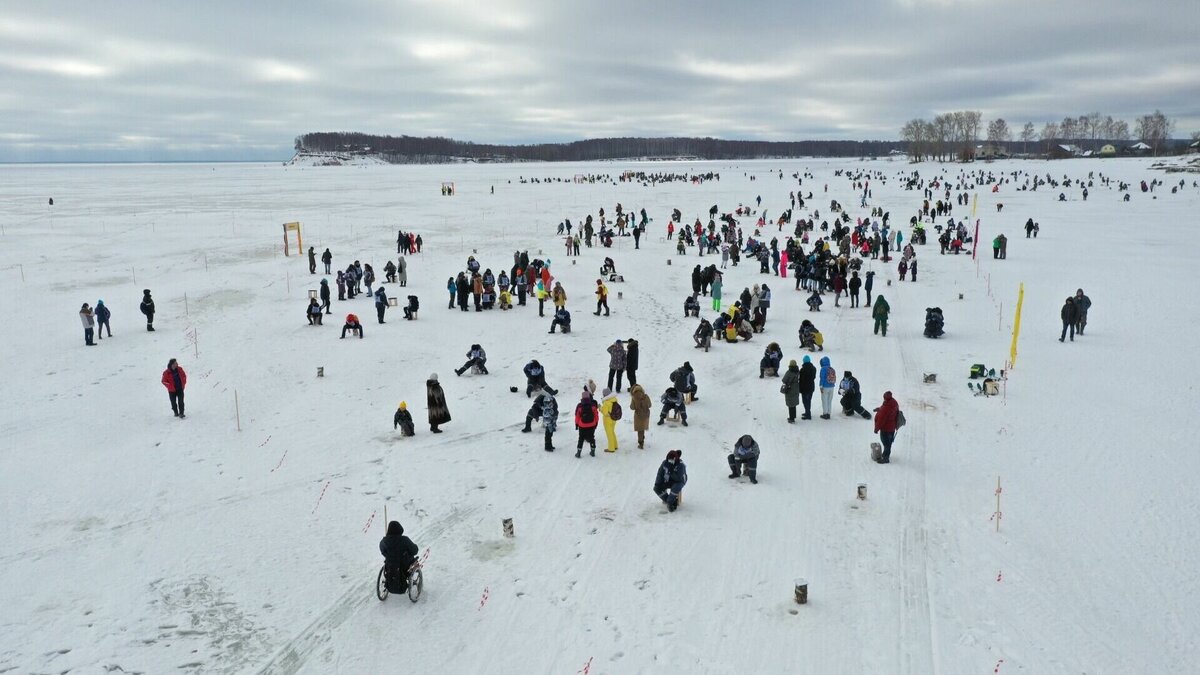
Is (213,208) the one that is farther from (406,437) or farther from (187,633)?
(187,633)

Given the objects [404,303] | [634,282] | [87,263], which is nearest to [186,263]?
[87,263]

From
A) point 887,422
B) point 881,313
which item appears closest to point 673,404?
point 887,422

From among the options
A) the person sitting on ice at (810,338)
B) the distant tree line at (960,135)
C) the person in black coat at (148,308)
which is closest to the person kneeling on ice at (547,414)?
the person sitting on ice at (810,338)

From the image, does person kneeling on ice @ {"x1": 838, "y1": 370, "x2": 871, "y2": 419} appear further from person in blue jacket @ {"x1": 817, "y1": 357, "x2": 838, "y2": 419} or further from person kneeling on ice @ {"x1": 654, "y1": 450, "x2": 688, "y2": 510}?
person kneeling on ice @ {"x1": 654, "y1": 450, "x2": 688, "y2": 510}

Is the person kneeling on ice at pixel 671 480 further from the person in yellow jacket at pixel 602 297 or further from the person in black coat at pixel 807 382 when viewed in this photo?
the person in yellow jacket at pixel 602 297

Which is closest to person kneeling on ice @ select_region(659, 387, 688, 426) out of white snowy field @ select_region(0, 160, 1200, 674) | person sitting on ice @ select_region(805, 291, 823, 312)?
white snowy field @ select_region(0, 160, 1200, 674)

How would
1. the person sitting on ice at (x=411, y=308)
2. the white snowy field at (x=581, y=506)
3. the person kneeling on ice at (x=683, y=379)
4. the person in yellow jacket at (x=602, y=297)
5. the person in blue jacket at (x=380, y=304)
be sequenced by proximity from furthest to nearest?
the person in yellow jacket at (x=602, y=297)
the person sitting on ice at (x=411, y=308)
the person in blue jacket at (x=380, y=304)
the person kneeling on ice at (x=683, y=379)
the white snowy field at (x=581, y=506)
